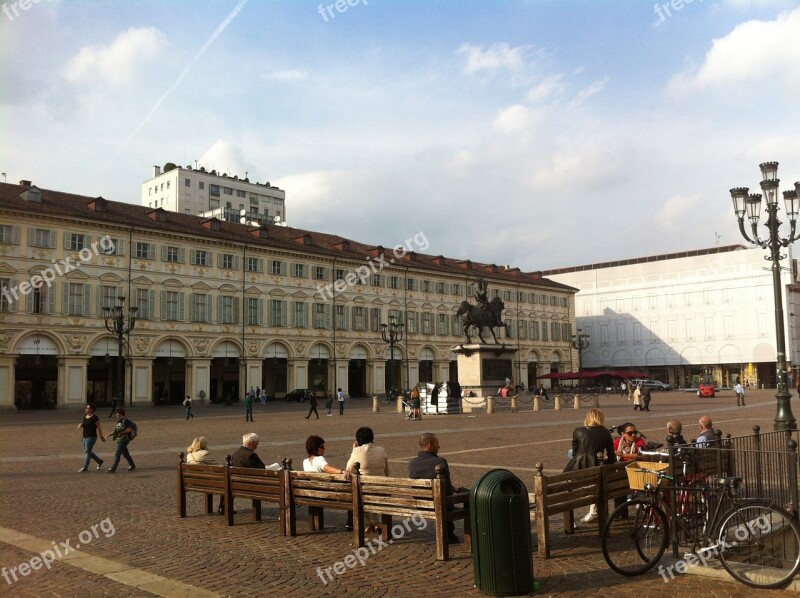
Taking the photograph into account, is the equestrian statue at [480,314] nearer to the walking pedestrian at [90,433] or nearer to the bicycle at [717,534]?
the walking pedestrian at [90,433]

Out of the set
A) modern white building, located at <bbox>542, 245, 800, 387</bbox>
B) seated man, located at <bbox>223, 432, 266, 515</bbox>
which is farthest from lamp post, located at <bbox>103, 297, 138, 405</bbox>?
modern white building, located at <bbox>542, 245, 800, 387</bbox>

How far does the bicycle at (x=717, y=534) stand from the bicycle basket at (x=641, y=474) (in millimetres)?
196

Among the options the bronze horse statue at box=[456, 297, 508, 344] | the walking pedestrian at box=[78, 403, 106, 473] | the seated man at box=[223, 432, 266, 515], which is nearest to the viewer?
the seated man at box=[223, 432, 266, 515]

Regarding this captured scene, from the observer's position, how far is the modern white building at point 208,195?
9075 cm

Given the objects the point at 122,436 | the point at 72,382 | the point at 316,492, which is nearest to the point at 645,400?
the point at 122,436

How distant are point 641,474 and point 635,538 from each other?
3.43ft

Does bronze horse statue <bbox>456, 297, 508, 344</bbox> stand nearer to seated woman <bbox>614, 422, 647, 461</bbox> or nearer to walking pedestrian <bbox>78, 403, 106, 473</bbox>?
walking pedestrian <bbox>78, 403, 106, 473</bbox>

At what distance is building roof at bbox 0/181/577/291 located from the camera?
51.3m

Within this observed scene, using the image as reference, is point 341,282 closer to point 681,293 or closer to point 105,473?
point 681,293

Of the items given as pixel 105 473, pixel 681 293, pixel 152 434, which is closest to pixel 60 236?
pixel 152 434

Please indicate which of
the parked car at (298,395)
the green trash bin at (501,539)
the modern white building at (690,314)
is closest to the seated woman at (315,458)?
the green trash bin at (501,539)

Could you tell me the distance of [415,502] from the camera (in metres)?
7.85

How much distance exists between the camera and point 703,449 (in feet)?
25.4

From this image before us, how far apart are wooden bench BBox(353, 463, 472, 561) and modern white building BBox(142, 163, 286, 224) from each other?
267 ft
